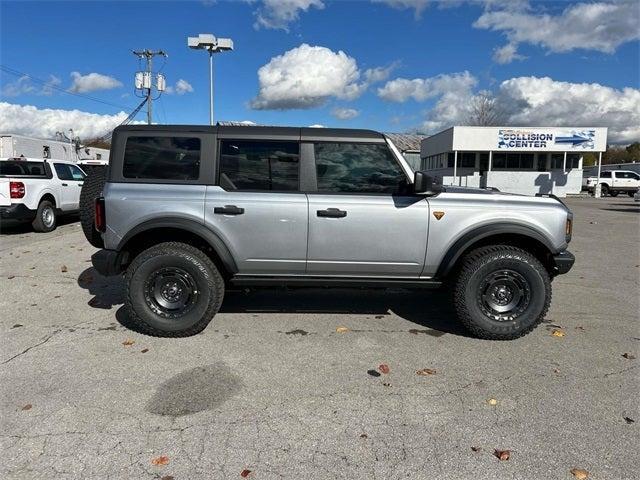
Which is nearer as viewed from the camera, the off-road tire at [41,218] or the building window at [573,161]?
→ the off-road tire at [41,218]

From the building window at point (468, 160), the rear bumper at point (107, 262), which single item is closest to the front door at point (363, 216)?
the rear bumper at point (107, 262)

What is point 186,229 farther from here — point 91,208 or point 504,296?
point 504,296

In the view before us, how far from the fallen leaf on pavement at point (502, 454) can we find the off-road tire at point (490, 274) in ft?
5.80

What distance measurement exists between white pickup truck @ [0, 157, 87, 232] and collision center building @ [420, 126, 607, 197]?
27253mm

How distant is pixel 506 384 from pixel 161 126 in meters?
3.71

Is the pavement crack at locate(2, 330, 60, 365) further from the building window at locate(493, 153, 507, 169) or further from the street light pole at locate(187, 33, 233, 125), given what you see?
the building window at locate(493, 153, 507, 169)

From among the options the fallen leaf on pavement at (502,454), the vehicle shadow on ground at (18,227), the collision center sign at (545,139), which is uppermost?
the collision center sign at (545,139)

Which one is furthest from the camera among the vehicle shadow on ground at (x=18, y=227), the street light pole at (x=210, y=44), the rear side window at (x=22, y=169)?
the street light pole at (x=210, y=44)

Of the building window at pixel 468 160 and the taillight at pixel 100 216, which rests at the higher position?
the building window at pixel 468 160

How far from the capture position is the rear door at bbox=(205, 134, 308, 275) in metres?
4.34

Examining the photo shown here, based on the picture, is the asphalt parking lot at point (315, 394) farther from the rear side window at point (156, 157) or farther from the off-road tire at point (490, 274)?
the rear side window at point (156, 157)

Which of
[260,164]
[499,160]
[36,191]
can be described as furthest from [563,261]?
[499,160]

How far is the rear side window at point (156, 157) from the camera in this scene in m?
4.43

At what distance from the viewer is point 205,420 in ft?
9.97
